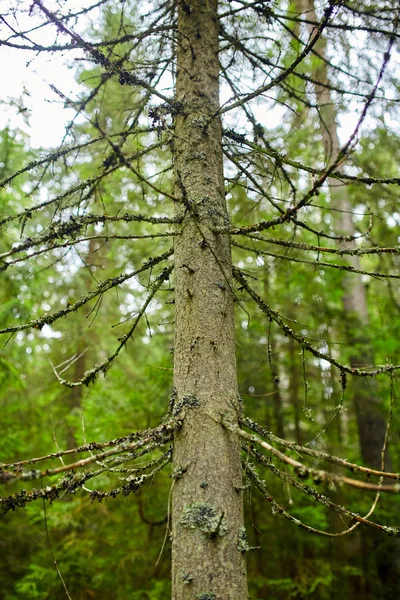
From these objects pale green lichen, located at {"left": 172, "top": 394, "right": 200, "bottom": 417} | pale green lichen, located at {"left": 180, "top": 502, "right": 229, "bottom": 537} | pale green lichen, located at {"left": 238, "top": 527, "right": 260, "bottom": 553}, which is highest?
pale green lichen, located at {"left": 172, "top": 394, "right": 200, "bottom": 417}

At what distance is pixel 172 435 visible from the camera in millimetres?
2270

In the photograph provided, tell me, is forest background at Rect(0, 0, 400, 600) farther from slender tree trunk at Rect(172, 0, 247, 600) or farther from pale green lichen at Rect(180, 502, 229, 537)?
pale green lichen at Rect(180, 502, 229, 537)

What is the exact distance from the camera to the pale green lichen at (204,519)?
6.40 feet

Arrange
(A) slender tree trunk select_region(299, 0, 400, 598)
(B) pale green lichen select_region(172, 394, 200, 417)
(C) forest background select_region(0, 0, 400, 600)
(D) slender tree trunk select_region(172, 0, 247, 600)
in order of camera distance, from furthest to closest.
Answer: (A) slender tree trunk select_region(299, 0, 400, 598)
(C) forest background select_region(0, 0, 400, 600)
(B) pale green lichen select_region(172, 394, 200, 417)
(D) slender tree trunk select_region(172, 0, 247, 600)

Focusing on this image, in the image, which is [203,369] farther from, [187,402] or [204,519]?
[204,519]

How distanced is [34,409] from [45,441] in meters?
1.36

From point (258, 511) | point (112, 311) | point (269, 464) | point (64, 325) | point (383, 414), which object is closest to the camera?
point (269, 464)

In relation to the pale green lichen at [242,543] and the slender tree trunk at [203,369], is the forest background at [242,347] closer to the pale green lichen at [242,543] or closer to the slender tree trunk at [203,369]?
the slender tree trunk at [203,369]

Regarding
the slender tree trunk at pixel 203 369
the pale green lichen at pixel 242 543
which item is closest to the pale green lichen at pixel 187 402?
the slender tree trunk at pixel 203 369

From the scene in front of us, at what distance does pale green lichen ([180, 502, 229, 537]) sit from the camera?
1.95 meters

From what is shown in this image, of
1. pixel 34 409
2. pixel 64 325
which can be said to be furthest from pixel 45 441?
pixel 64 325

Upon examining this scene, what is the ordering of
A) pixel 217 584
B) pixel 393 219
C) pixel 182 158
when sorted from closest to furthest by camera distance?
pixel 217 584
pixel 182 158
pixel 393 219

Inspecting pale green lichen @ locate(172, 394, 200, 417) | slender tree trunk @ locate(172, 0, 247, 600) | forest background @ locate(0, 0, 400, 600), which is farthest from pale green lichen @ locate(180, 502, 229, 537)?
forest background @ locate(0, 0, 400, 600)

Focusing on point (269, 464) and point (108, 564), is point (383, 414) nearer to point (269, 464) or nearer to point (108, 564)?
point (108, 564)
